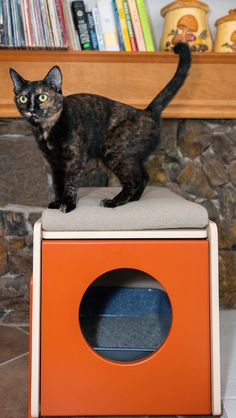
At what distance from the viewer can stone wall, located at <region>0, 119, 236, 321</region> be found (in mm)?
1650

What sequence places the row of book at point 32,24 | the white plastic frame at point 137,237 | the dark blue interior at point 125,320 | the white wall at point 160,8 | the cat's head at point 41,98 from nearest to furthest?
1. the white plastic frame at point 137,237
2. the cat's head at point 41,98
3. the dark blue interior at point 125,320
4. the row of book at point 32,24
5. the white wall at point 160,8

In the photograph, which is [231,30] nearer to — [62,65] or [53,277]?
[62,65]

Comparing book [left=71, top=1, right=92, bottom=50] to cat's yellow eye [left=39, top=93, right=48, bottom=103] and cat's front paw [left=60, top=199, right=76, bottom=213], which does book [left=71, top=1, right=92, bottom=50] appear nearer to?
cat's yellow eye [left=39, top=93, right=48, bottom=103]

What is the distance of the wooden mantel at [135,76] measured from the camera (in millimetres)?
1501

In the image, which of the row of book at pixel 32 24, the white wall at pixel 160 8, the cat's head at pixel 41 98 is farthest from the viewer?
the white wall at pixel 160 8

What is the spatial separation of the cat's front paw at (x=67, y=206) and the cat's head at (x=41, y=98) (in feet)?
0.74

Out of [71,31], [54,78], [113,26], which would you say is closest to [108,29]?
[113,26]

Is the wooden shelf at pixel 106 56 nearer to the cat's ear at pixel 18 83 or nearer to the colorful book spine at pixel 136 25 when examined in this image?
the colorful book spine at pixel 136 25

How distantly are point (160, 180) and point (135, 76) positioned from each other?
431 mm

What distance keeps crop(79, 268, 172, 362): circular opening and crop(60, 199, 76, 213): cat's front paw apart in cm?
49

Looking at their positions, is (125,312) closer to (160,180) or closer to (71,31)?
(160,180)

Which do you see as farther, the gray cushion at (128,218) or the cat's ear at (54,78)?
the cat's ear at (54,78)

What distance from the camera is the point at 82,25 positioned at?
1529 millimetres

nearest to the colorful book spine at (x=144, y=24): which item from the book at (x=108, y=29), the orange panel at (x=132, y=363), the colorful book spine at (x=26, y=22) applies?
the book at (x=108, y=29)
